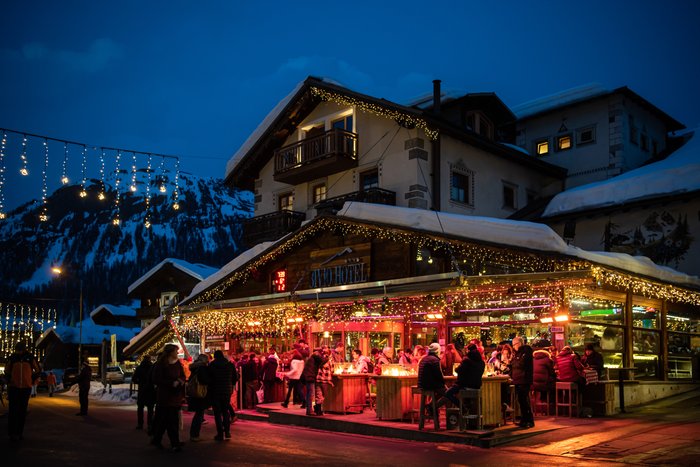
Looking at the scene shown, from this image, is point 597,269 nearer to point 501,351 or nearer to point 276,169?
point 501,351

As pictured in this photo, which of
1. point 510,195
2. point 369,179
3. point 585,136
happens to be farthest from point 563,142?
point 369,179

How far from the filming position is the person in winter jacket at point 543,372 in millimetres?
15008

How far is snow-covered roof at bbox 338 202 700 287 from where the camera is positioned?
15359mm

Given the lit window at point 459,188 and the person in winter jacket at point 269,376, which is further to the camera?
the lit window at point 459,188

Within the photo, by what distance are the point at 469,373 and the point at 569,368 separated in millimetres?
3711

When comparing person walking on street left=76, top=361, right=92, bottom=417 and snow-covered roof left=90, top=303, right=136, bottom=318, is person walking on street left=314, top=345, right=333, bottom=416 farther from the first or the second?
snow-covered roof left=90, top=303, right=136, bottom=318

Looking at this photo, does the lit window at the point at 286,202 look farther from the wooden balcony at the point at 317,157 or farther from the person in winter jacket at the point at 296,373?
the person in winter jacket at the point at 296,373

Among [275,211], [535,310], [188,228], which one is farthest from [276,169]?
[188,228]

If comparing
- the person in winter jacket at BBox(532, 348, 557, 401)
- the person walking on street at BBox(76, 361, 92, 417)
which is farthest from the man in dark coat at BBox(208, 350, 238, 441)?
the person walking on street at BBox(76, 361, 92, 417)

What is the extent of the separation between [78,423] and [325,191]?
1427 centimetres

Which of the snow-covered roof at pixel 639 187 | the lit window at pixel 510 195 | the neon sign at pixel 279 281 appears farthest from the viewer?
the lit window at pixel 510 195

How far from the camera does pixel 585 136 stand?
29922 mm

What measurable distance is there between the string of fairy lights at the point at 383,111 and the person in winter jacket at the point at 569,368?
11.0 metres

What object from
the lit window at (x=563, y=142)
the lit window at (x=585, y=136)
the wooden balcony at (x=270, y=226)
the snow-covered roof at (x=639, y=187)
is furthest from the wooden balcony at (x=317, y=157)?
the lit window at (x=585, y=136)
